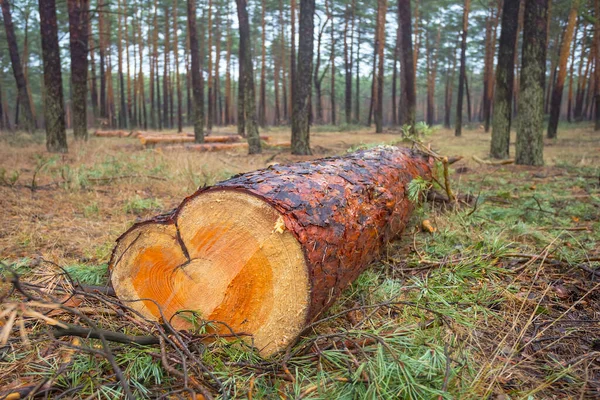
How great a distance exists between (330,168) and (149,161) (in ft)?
18.8

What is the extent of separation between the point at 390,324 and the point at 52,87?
897 centimetres

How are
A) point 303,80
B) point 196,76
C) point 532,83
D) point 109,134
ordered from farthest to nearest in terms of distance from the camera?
1. point 109,134
2. point 196,76
3. point 303,80
4. point 532,83

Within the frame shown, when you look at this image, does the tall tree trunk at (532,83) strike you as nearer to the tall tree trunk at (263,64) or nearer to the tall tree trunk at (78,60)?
the tall tree trunk at (78,60)

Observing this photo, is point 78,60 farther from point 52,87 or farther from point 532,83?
point 532,83

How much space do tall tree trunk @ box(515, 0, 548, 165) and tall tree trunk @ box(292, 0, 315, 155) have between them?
14.5 feet

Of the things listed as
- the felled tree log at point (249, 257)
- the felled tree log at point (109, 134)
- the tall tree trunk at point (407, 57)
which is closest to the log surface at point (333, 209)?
the felled tree log at point (249, 257)

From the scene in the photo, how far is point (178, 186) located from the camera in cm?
560

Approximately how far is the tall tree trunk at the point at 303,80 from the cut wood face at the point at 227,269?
812cm

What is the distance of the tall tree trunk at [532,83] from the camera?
293 inches

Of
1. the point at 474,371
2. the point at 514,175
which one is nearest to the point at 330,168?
the point at 474,371

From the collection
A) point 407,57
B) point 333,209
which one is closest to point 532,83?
point 407,57

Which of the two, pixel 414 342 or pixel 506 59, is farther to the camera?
pixel 506 59

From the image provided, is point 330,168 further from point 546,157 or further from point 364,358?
point 546,157

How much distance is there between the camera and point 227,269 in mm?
1833
